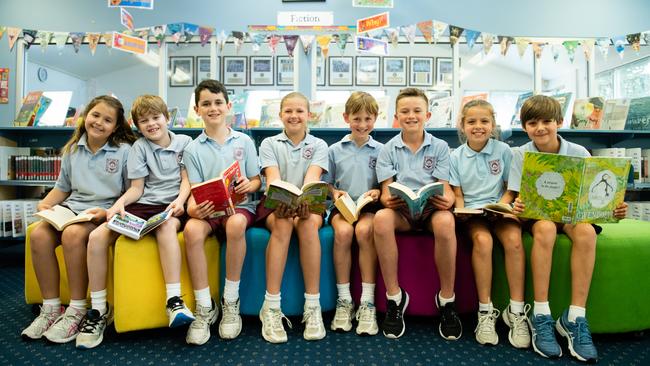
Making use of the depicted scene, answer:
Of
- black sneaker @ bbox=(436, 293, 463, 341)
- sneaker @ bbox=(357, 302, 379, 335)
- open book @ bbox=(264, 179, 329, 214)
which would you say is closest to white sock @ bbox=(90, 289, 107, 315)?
open book @ bbox=(264, 179, 329, 214)

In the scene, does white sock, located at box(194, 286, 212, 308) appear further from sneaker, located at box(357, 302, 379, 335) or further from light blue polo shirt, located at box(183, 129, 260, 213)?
sneaker, located at box(357, 302, 379, 335)

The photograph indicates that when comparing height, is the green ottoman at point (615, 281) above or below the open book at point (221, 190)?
below

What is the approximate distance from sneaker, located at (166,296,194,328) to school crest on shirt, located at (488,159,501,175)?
1.35 meters

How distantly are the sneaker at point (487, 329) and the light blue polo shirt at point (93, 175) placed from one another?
161 centimetres

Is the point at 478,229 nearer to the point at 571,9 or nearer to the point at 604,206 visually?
the point at 604,206

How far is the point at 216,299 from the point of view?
154 centimetres

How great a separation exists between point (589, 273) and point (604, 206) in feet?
0.81

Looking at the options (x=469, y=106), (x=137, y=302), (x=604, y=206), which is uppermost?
(x=469, y=106)

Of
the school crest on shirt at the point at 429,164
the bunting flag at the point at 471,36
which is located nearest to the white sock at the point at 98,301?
the school crest on shirt at the point at 429,164

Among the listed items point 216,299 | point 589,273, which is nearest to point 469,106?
point 589,273

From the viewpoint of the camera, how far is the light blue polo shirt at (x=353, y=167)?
178 centimetres

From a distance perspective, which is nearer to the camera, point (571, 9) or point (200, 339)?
point (200, 339)

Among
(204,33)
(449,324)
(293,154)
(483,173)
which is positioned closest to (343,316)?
(449,324)

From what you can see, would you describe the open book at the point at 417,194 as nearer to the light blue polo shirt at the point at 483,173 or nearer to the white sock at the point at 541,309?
the light blue polo shirt at the point at 483,173
